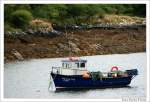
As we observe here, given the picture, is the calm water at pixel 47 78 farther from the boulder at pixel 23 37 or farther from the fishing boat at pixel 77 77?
the boulder at pixel 23 37

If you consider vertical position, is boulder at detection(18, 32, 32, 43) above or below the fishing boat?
above

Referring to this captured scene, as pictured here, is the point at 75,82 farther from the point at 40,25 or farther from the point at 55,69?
the point at 40,25

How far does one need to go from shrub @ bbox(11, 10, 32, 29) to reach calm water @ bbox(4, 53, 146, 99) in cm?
90

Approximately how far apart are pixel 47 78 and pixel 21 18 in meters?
1.72

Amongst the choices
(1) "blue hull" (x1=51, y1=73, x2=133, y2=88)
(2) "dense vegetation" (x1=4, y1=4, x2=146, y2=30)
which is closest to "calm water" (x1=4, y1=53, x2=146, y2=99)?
(1) "blue hull" (x1=51, y1=73, x2=133, y2=88)

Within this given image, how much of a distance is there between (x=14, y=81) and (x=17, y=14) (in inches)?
86.7

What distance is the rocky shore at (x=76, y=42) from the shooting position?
637 inches

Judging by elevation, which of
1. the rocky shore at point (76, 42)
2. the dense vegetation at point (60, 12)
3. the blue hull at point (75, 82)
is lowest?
the blue hull at point (75, 82)

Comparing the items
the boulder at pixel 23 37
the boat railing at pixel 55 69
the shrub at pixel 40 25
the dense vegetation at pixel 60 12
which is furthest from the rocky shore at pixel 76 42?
the boat railing at pixel 55 69

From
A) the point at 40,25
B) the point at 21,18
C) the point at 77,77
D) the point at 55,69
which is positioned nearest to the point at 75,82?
the point at 77,77

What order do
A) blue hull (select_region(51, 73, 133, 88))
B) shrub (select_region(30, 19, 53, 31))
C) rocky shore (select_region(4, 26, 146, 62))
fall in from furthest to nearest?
shrub (select_region(30, 19, 53, 31)) → rocky shore (select_region(4, 26, 146, 62)) → blue hull (select_region(51, 73, 133, 88))

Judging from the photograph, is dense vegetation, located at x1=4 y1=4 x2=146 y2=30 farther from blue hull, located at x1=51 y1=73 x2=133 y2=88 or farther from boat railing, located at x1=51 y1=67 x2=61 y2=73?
blue hull, located at x1=51 y1=73 x2=133 y2=88

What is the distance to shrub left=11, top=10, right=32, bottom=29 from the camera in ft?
51.1

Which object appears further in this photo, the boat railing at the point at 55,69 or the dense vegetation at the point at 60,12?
the dense vegetation at the point at 60,12
